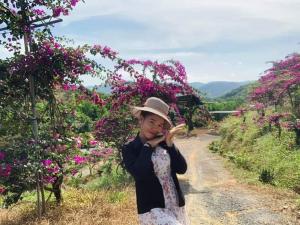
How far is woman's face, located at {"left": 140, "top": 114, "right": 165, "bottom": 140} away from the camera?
3.90 meters

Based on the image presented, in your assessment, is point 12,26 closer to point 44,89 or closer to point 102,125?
point 44,89

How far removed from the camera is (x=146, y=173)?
12.6ft

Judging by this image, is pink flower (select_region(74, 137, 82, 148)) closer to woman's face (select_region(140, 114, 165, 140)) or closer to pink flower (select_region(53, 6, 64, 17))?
pink flower (select_region(53, 6, 64, 17))

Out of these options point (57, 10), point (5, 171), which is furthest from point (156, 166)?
point (57, 10)

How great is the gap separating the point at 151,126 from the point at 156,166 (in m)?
0.34

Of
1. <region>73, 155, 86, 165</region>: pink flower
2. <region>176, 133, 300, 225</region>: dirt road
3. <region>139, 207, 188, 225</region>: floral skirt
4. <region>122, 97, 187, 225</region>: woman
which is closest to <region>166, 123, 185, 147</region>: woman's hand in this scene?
<region>122, 97, 187, 225</region>: woman

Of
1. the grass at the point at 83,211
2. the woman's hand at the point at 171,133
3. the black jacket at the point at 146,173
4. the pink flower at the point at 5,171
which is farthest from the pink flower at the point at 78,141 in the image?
the woman's hand at the point at 171,133

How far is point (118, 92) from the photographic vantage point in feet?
36.4

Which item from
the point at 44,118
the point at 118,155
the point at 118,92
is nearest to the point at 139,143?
the point at 44,118

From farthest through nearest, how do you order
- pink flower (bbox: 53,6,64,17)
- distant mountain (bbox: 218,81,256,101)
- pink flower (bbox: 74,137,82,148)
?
distant mountain (bbox: 218,81,256,101) < pink flower (bbox: 74,137,82,148) < pink flower (bbox: 53,6,64,17)

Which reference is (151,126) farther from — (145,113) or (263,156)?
(263,156)

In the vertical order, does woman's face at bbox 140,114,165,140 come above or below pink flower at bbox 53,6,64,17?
below

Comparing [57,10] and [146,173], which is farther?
[57,10]

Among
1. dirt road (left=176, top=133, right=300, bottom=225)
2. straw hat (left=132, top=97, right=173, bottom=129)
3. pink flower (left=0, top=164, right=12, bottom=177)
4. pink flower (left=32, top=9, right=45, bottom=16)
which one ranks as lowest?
dirt road (left=176, top=133, right=300, bottom=225)
